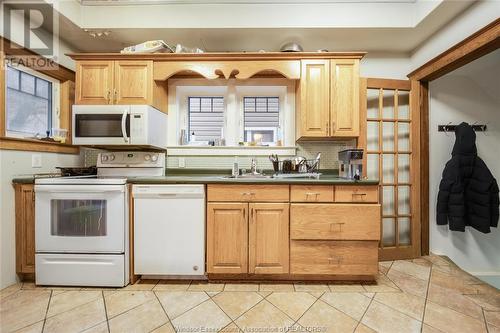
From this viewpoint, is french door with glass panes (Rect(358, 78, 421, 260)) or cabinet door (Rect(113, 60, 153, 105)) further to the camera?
french door with glass panes (Rect(358, 78, 421, 260))

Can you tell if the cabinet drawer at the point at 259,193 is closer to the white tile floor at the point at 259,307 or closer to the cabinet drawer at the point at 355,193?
the cabinet drawer at the point at 355,193

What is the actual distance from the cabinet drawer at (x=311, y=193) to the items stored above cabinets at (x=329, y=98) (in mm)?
599

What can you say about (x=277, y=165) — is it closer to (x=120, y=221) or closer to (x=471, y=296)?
(x=120, y=221)

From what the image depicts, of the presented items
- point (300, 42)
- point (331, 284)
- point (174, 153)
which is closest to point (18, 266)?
point (174, 153)

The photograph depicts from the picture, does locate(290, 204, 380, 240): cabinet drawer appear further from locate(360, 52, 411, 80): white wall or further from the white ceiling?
the white ceiling

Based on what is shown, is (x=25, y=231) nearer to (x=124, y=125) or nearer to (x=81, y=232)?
(x=81, y=232)

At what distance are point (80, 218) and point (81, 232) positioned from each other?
0.11 meters

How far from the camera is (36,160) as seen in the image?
6.63ft

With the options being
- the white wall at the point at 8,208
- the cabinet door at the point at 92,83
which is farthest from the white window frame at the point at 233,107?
the white wall at the point at 8,208

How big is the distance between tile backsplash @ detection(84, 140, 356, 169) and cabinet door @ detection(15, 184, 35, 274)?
3.89 ft

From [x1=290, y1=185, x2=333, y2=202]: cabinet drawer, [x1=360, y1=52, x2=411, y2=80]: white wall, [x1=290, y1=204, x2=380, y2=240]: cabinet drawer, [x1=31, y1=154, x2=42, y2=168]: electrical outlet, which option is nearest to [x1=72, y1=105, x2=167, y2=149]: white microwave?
[x1=31, y1=154, x2=42, y2=168]: electrical outlet

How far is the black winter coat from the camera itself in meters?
2.27

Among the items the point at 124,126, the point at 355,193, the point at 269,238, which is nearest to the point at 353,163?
the point at 355,193

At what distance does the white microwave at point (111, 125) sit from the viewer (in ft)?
6.81
